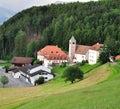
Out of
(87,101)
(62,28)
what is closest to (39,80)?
(87,101)

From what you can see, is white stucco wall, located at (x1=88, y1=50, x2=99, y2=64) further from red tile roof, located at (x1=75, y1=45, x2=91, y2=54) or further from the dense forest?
the dense forest

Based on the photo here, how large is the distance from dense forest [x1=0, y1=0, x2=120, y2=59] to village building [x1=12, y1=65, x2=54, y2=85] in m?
41.6

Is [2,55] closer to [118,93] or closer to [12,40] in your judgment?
[12,40]

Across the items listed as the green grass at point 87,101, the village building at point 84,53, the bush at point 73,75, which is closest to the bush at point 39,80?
the bush at point 73,75

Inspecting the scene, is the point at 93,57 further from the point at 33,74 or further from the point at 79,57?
the point at 33,74

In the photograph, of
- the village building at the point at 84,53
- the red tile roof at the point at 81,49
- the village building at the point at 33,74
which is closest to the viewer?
the village building at the point at 33,74

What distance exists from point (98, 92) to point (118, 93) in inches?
142

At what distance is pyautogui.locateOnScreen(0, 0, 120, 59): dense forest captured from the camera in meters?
149

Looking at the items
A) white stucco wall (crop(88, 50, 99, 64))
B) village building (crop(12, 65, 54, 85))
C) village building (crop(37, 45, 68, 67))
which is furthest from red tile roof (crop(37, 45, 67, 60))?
village building (crop(12, 65, 54, 85))

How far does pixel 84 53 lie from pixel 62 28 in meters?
52.2

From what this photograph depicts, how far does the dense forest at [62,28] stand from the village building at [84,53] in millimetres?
23069

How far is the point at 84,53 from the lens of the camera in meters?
113

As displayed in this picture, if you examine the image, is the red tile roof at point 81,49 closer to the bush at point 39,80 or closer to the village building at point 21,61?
the village building at point 21,61

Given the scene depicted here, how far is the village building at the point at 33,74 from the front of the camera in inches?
3765
